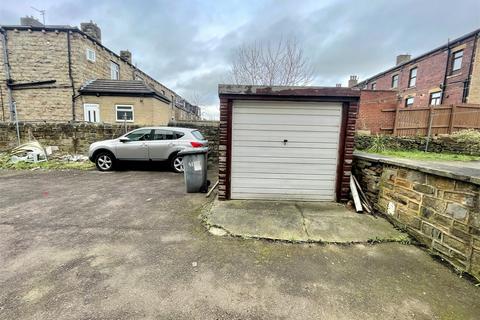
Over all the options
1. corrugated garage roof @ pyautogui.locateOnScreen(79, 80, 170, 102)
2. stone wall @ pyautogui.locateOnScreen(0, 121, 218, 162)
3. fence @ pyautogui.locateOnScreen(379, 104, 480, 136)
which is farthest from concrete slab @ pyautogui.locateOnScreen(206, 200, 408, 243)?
corrugated garage roof @ pyautogui.locateOnScreen(79, 80, 170, 102)

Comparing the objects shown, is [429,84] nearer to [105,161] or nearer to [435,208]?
[435,208]

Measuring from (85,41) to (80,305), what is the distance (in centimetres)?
1771

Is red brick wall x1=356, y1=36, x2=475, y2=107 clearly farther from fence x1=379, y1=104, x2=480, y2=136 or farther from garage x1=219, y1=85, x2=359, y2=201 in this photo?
garage x1=219, y1=85, x2=359, y2=201

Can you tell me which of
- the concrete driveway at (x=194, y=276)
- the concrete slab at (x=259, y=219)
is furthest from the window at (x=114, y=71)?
the concrete slab at (x=259, y=219)

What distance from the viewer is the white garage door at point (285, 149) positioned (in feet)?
15.3

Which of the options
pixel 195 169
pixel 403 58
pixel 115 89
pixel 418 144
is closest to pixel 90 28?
pixel 115 89

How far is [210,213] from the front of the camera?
13.7 feet

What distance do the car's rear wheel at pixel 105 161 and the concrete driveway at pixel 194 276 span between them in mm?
4076

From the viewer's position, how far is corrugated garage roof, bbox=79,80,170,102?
1419 centimetres

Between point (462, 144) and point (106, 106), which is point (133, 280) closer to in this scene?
point (462, 144)

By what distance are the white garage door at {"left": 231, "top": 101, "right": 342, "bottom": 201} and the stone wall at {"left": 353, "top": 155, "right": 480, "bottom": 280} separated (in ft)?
3.41

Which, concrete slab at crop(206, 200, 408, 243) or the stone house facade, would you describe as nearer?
concrete slab at crop(206, 200, 408, 243)

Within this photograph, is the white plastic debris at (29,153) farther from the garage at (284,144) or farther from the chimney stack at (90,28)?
the chimney stack at (90,28)

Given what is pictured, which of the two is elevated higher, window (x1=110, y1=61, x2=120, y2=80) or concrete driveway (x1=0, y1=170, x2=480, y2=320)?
window (x1=110, y1=61, x2=120, y2=80)
